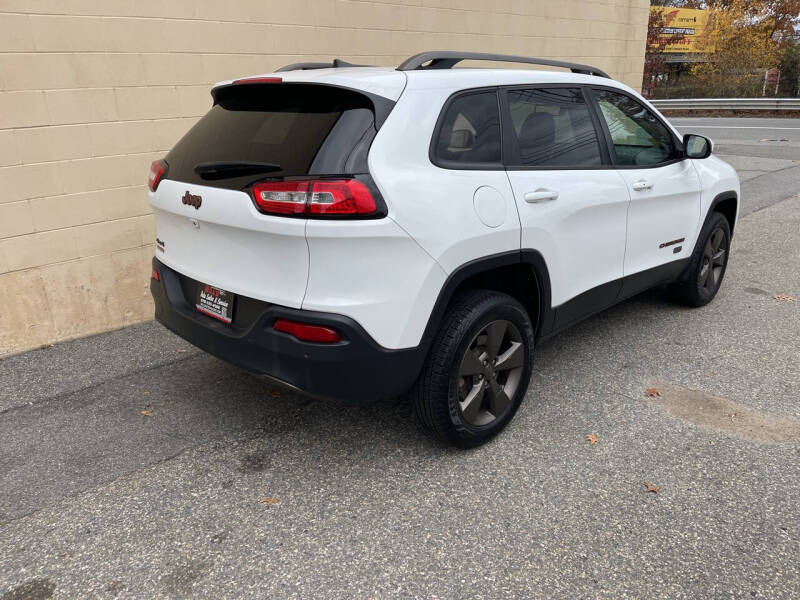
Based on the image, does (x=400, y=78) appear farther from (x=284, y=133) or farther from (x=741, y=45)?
(x=741, y=45)

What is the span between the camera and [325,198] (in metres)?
2.47

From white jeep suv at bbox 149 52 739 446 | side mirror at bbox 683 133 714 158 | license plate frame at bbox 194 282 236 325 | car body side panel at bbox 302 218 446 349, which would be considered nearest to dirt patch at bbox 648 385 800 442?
white jeep suv at bbox 149 52 739 446

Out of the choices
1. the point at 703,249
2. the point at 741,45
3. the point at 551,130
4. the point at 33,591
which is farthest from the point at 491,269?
the point at 741,45

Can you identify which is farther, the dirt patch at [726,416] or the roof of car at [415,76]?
the dirt patch at [726,416]

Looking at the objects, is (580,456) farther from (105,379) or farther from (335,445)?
(105,379)

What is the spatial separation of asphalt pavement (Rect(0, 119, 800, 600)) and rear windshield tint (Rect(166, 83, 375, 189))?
1.35m

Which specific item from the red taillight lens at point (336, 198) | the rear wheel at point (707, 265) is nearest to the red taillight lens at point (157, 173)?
the red taillight lens at point (336, 198)

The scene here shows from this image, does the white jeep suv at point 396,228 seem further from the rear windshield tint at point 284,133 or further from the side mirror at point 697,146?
the side mirror at point 697,146

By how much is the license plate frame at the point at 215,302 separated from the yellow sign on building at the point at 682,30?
115ft

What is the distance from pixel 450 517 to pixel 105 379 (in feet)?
8.13

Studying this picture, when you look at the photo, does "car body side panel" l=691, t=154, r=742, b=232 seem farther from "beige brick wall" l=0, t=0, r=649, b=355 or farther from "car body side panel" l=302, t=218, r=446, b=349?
"beige brick wall" l=0, t=0, r=649, b=355

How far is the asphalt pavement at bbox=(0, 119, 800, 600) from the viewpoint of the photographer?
7.89 ft

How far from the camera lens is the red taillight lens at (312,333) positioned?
8.31 feet

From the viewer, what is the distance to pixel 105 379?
4.05m
